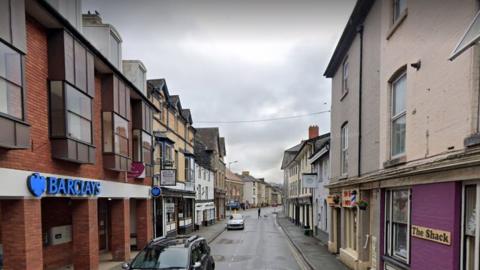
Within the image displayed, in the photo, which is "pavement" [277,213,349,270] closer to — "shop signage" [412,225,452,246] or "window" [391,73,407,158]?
"window" [391,73,407,158]

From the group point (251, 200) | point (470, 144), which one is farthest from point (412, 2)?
point (251, 200)

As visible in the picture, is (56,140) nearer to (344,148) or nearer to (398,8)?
(398,8)

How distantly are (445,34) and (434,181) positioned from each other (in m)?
2.75

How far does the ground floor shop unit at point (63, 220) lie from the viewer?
8.02 meters

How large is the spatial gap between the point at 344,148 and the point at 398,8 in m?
7.57

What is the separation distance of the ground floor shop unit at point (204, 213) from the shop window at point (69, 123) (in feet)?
81.3

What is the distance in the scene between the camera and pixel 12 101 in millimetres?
7590

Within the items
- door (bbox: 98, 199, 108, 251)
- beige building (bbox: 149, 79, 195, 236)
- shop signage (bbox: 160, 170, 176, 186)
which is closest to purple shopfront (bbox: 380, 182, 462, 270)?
shop signage (bbox: 160, 170, 176, 186)

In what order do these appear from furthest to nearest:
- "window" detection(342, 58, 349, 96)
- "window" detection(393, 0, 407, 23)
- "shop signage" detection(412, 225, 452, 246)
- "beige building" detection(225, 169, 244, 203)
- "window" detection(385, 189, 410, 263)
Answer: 1. "beige building" detection(225, 169, 244, 203)
2. "window" detection(342, 58, 349, 96)
3. "window" detection(393, 0, 407, 23)
4. "window" detection(385, 189, 410, 263)
5. "shop signage" detection(412, 225, 452, 246)

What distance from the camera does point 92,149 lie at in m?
11.2

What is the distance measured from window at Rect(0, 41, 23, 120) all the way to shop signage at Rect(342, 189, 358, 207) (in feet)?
33.7

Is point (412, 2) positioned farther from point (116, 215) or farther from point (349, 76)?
point (116, 215)

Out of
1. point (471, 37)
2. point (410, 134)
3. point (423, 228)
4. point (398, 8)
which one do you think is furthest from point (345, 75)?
point (471, 37)

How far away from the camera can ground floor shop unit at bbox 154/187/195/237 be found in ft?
73.3
